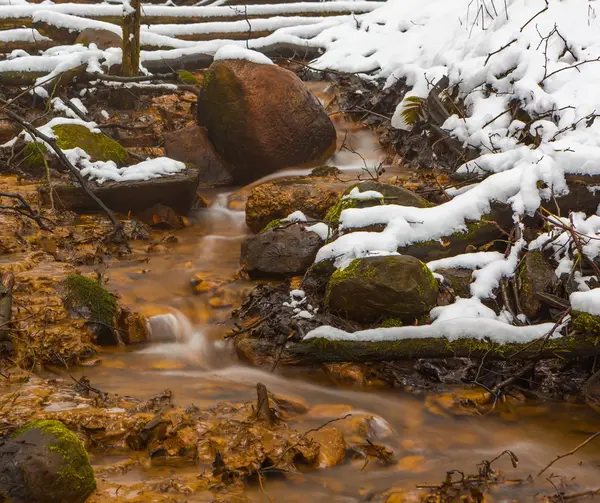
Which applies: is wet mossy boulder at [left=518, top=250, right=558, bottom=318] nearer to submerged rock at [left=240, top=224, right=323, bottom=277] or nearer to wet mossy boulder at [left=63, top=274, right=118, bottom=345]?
submerged rock at [left=240, top=224, right=323, bottom=277]

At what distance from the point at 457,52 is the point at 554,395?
5.83 metres

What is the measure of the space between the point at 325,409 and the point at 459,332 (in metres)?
1.00

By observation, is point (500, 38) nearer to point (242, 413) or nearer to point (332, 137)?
point (332, 137)

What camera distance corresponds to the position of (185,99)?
962cm

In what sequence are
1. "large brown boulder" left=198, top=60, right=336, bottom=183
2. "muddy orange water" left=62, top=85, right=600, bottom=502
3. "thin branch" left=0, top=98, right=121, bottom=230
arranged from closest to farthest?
"muddy orange water" left=62, top=85, right=600, bottom=502, "thin branch" left=0, top=98, right=121, bottom=230, "large brown boulder" left=198, top=60, right=336, bottom=183

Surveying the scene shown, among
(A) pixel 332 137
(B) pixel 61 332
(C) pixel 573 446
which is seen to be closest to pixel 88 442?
(B) pixel 61 332

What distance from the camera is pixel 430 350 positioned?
14.1ft

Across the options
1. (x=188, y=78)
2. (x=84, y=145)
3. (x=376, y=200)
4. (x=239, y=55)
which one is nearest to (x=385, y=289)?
(x=376, y=200)

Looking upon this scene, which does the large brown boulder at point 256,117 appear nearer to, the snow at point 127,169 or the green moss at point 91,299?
the snow at point 127,169

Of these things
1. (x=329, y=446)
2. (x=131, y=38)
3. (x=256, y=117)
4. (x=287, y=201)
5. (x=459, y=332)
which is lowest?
(x=329, y=446)

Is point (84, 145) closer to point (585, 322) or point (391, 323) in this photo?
point (391, 323)

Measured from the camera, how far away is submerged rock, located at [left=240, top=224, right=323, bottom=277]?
557 centimetres

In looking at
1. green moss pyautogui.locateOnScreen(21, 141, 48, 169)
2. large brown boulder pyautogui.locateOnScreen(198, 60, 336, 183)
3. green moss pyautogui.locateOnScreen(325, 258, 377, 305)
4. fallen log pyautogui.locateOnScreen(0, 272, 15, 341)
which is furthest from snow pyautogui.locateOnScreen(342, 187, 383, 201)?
green moss pyautogui.locateOnScreen(21, 141, 48, 169)

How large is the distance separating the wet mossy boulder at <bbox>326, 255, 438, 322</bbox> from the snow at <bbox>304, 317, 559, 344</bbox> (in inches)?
10.7
